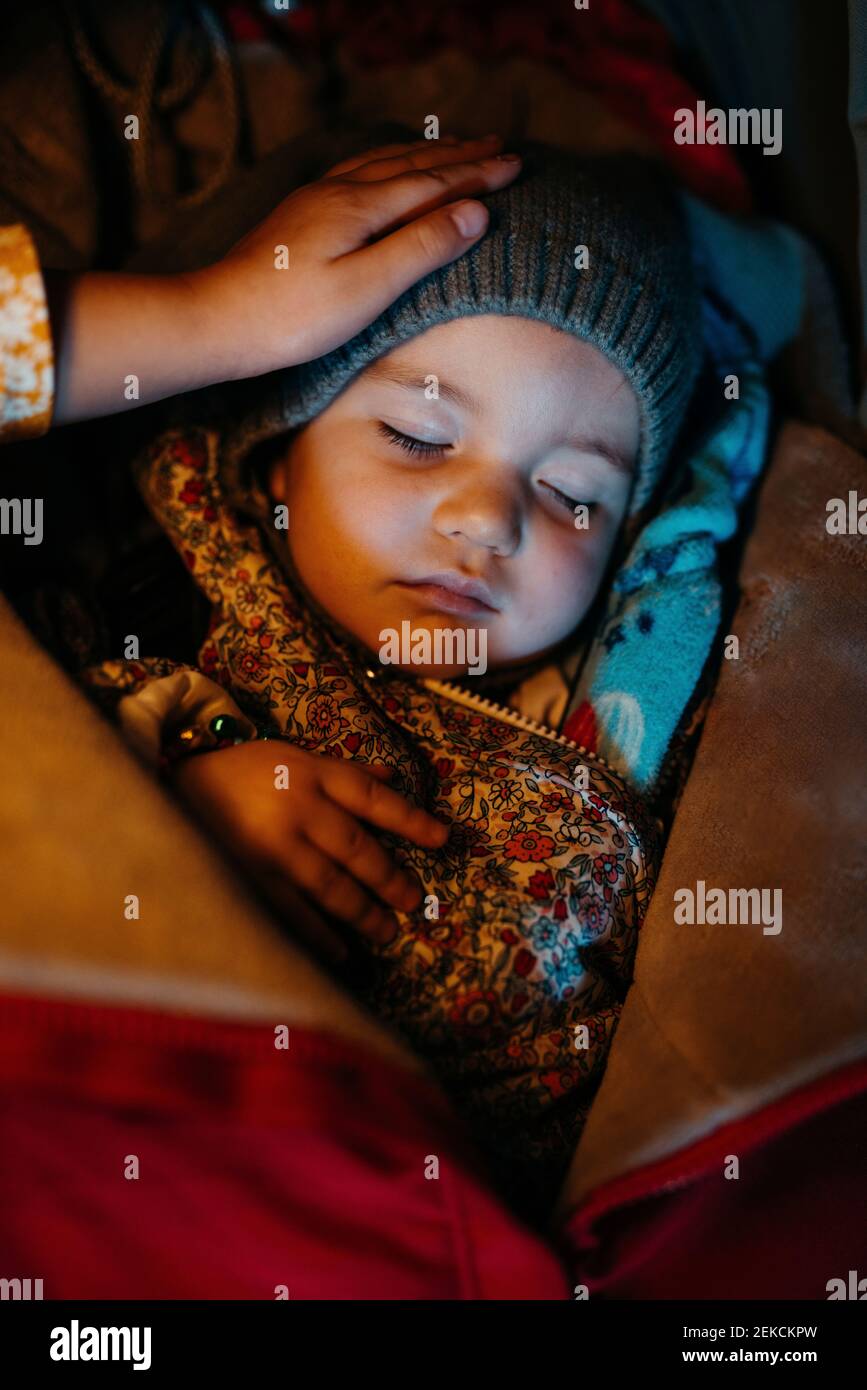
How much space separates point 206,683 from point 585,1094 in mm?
514

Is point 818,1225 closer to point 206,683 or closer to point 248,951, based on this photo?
point 248,951

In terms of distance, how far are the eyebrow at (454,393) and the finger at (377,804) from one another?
381mm

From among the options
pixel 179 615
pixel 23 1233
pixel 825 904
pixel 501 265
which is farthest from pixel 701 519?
pixel 23 1233

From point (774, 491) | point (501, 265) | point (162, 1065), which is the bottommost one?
point (162, 1065)

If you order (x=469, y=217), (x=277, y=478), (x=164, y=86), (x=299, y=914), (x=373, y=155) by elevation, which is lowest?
(x=299, y=914)

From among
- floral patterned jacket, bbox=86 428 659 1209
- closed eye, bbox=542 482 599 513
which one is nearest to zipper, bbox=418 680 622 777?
floral patterned jacket, bbox=86 428 659 1209

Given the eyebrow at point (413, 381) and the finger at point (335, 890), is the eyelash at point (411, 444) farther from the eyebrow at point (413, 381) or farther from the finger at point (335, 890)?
the finger at point (335, 890)

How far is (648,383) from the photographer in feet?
3.81

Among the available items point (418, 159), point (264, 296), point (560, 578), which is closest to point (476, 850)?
point (560, 578)

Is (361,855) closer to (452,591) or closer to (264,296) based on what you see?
(452,591)

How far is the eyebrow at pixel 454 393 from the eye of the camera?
1070 millimetres

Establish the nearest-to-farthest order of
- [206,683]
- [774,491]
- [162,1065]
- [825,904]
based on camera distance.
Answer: [162,1065], [825,904], [206,683], [774,491]

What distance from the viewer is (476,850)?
104 centimetres

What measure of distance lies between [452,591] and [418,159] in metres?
0.43
